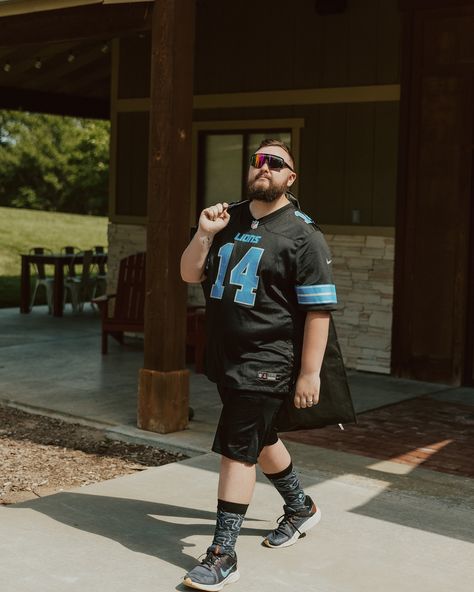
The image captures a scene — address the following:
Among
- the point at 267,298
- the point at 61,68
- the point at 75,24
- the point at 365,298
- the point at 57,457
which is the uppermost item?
the point at 61,68

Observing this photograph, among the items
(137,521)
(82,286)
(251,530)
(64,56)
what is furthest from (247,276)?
(82,286)

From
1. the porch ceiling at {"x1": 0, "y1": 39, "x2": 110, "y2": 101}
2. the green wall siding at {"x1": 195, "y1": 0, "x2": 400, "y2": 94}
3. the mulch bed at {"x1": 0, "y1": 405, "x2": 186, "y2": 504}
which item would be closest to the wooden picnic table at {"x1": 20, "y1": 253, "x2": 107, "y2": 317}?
the porch ceiling at {"x1": 0, "y1": 39, "x2": 110, "y2": 101}

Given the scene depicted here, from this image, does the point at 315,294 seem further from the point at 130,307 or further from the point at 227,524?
the point at 130,307

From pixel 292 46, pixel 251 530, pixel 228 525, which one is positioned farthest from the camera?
pixel 292 46

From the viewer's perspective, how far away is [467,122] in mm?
9328

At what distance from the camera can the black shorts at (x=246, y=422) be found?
460 cm

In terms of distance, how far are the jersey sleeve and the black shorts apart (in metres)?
0.43

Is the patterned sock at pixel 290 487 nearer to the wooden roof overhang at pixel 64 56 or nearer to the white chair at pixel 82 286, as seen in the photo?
the wooden roof overhang at pixel 64 56

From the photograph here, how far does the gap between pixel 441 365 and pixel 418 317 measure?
1.57 feet

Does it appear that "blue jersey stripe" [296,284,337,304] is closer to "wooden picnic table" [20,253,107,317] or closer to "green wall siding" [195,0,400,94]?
"green wall siding" [195,0,400,94]

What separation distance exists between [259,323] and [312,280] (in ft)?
0.96

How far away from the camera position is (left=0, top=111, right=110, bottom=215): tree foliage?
156 feet

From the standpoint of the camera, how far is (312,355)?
4566mm

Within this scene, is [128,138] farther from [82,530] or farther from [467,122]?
[82,530]
